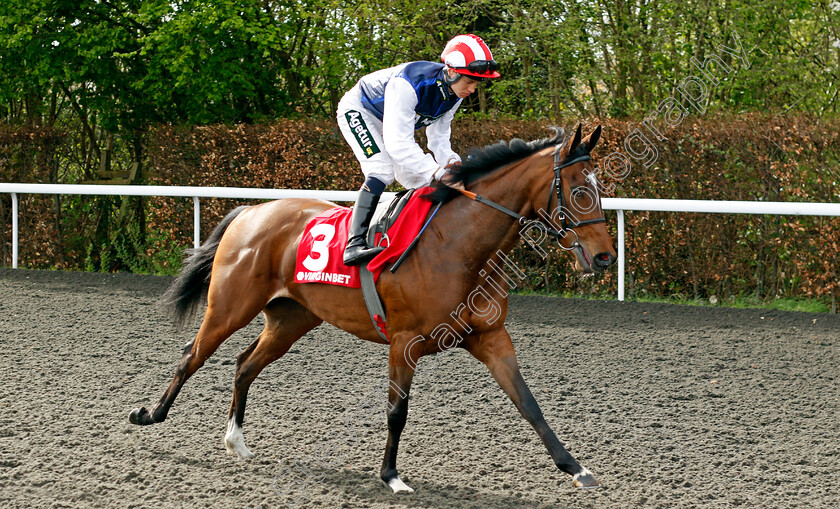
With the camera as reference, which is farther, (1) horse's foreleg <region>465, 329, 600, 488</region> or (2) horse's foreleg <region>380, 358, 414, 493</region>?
(2) horse's foreleg <region>380, 358, 414, 493</region>

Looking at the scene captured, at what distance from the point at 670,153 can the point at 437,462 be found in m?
4.74

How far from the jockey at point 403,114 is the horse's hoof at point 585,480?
3.88 feet

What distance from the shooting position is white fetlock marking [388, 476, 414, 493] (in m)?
3.33

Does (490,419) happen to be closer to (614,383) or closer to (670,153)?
(614,383)

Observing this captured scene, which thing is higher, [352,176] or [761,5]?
[761,5]

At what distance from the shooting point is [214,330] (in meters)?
4.00

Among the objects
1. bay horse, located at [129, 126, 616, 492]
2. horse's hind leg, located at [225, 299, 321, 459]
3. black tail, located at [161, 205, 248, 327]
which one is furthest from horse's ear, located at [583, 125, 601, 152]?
black tail, located at [161, 205, 248, 327]

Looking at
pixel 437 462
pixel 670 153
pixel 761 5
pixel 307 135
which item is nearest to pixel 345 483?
pixel 437 462

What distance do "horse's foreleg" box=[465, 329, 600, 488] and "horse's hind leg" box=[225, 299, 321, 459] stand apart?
3.21ft

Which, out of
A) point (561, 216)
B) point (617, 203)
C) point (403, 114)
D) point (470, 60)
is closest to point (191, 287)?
point (403, 114)

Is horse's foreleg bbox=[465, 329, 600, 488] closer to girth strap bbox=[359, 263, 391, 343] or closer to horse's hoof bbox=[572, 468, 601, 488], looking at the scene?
horse's hoof bbox=[572, 468, 601, 488]

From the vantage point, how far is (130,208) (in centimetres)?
1098

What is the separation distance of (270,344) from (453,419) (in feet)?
3.28

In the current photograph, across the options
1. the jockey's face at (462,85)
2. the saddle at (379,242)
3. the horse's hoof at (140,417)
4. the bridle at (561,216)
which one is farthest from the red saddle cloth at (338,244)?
the horse's hoof at (140,417)
